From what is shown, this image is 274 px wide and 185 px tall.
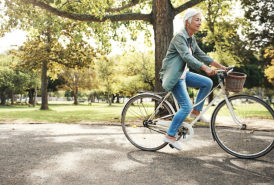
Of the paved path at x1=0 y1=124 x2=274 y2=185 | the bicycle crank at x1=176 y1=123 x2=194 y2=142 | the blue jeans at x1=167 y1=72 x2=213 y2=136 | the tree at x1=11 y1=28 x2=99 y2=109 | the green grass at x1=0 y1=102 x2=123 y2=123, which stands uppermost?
the tree at x1=11 y1=28 x2=99 y2=109

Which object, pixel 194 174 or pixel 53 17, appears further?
pixel 53 17

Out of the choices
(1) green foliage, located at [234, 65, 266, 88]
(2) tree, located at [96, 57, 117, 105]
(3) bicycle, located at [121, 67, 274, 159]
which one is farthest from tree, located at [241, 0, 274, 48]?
(2) tree, located at [96, 57, 117, 105]

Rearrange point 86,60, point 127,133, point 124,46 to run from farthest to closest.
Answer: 1. point 86,60
2. point 124,46
3. point 127,133

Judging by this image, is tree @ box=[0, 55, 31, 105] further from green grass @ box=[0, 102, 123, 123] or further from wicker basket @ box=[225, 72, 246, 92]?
wicker basket @ box=[225, 72, 246, 92]

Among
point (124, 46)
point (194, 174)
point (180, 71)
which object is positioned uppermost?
point (124, 46)

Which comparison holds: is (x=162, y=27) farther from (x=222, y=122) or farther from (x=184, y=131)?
(x=184, y=131)

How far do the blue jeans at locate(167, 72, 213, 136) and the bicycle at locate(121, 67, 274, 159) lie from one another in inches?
5.9

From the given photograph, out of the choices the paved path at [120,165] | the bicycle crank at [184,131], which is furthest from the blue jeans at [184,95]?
the paved path at [120,165]

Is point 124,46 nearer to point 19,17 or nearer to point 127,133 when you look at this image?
point 19,17

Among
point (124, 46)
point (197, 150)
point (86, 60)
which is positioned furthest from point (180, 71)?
point (86, 60)

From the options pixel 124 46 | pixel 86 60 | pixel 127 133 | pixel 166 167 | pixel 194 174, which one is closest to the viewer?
pixel 194 174

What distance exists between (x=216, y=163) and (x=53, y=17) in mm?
8957

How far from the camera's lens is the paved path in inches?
105

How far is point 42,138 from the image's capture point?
5.07 meters
